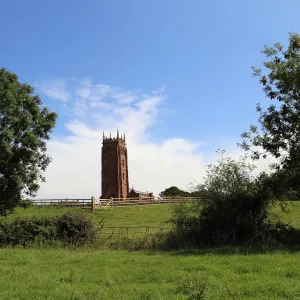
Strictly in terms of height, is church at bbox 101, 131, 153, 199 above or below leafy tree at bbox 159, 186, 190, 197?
above

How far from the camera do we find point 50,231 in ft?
63.4

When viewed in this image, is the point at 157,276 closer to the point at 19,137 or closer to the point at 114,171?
the point at 19,137

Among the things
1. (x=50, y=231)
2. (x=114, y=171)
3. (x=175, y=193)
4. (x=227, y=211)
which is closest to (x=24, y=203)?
(x=50, y=231)

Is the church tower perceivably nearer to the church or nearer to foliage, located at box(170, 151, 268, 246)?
the church

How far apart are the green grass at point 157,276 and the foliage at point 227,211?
3032mm

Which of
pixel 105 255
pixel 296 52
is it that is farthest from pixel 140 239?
pixel 296 52

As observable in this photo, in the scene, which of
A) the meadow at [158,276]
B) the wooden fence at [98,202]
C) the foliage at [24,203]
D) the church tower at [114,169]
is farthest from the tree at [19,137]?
the church tower at [114,169]

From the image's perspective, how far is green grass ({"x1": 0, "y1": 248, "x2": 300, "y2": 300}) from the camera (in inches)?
319

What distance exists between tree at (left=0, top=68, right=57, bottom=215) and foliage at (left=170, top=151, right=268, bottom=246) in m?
9.54

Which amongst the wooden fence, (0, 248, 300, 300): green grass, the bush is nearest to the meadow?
(0, 248, 300, 300): green grass

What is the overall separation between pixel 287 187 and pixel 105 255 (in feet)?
30.5

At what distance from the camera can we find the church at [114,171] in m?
113

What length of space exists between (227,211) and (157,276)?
26.1ft

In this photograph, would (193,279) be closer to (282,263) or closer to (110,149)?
(282,263)
